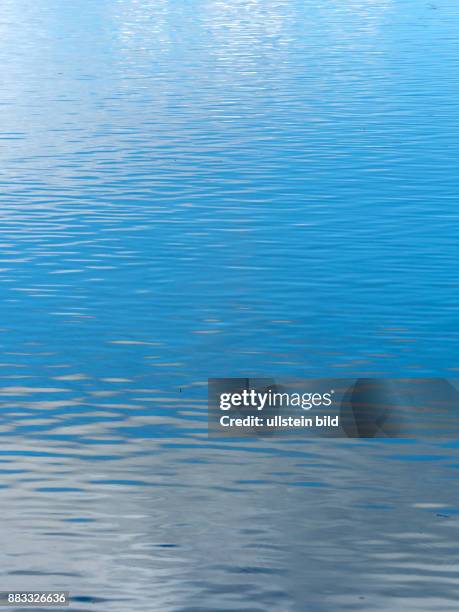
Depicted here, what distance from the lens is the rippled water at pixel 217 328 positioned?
10.7 m

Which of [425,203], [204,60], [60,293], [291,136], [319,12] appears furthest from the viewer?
[319,12]

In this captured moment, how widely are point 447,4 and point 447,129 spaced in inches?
1852

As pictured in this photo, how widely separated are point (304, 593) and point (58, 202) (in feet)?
54.5

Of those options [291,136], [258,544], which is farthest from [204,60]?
[258,544]

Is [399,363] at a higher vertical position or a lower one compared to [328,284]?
lower

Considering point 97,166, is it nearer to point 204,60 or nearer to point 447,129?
point 447,129

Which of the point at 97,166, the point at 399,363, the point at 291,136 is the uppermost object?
the point at 291,136

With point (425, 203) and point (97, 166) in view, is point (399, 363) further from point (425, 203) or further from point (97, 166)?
point (97, 166)

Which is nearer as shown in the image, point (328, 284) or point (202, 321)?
point (202, 321)

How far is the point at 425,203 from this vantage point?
79.6 feet

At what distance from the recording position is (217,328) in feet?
56.3

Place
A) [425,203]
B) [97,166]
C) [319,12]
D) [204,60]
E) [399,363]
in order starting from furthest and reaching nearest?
[319,12], [204,60], [97,166], [425,203], [399,363]

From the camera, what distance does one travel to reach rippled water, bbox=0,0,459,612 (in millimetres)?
10711

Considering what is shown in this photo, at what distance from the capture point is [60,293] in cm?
1906
